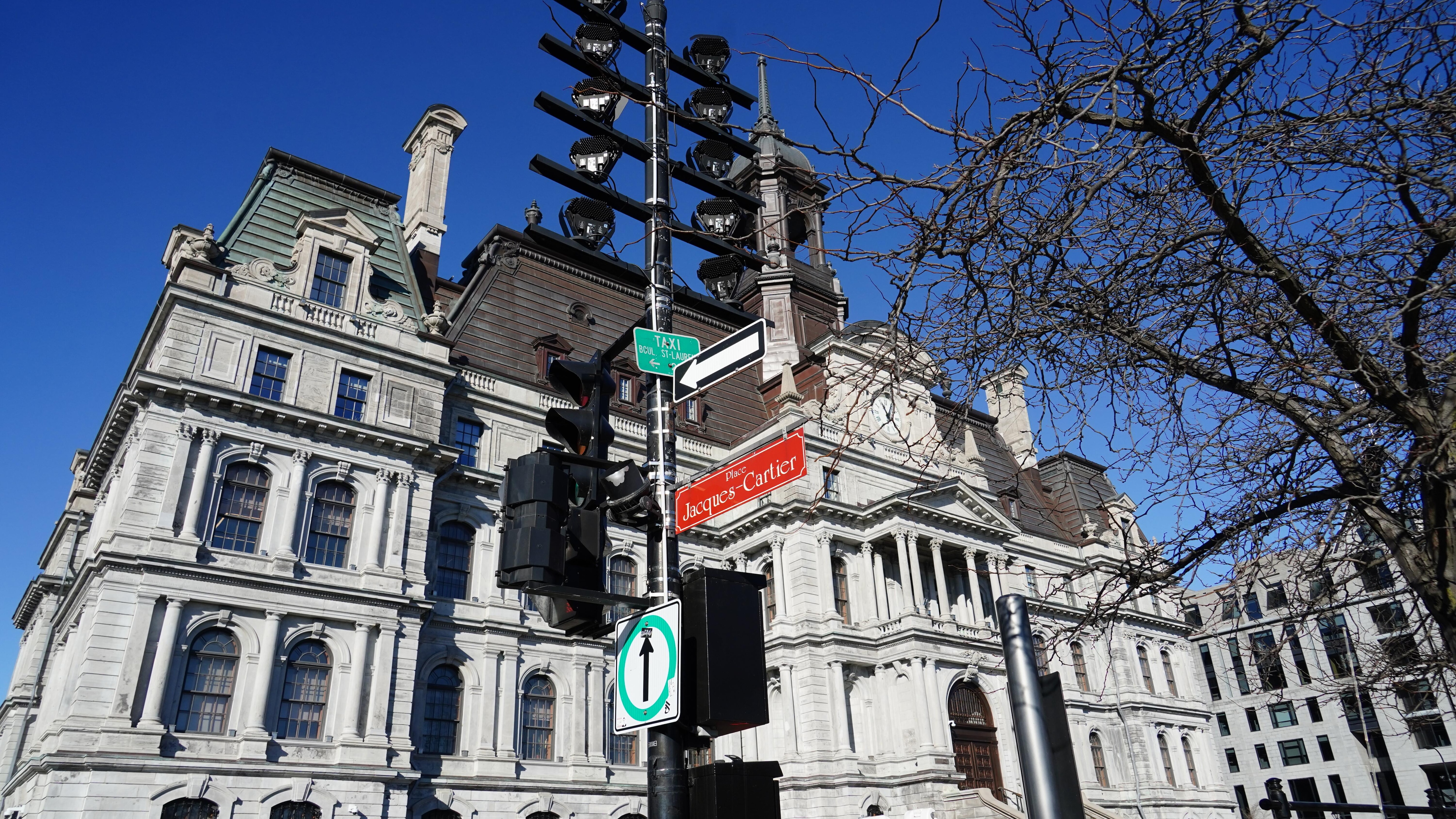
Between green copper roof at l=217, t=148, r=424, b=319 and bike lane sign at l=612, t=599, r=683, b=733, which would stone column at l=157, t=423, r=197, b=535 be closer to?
green copper roof at l=217, t=148, r=424, b=319

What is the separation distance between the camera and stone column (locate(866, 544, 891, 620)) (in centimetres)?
3491

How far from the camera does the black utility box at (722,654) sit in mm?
5141

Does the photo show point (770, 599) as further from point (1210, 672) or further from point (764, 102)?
point (1210, 672)

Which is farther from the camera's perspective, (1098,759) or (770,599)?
(1098,759)

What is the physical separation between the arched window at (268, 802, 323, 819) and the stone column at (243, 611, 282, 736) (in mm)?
1832

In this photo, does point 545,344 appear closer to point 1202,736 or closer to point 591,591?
point 591,591

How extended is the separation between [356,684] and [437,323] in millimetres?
11645

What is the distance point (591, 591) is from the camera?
17.0ft

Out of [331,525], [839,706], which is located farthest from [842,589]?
[331,525]

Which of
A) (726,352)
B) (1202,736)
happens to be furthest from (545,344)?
(1202,736)

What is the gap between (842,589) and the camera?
35156mm

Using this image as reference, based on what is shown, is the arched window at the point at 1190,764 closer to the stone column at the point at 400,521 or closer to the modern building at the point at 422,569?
the modern building at the point at 422,569

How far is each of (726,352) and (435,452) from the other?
23442 mm

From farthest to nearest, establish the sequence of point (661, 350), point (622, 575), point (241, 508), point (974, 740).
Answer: point (974, 740), point (622, 575), point (241, 508), point (661, 350)
